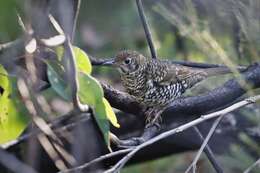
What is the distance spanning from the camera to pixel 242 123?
425cm

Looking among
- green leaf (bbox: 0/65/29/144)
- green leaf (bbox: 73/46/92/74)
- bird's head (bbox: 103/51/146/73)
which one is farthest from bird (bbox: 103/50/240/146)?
green leaf (bbox: 73/46/92/74)

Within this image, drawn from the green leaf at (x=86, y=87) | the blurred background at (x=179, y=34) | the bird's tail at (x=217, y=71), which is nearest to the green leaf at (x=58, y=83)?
the green leaf at (x=86, y=87)

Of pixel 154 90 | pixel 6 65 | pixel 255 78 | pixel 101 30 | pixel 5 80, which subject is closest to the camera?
pixel 6 65

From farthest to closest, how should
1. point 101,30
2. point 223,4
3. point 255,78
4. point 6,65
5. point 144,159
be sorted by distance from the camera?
point 101,30 → point 144,159 → point 255,78 → point 223,4 → point 6,65

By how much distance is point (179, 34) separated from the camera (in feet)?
15.9

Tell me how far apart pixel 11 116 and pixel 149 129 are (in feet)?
2.47

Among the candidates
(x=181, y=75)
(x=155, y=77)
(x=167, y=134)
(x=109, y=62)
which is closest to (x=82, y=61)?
(x=167, y=134)

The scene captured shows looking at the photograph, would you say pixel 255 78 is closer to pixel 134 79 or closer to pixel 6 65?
pixel 134 79

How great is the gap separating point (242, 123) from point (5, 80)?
193 cm

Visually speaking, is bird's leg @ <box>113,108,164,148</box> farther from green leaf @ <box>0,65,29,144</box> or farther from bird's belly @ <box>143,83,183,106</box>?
green leaf @ <box>0,65,29,144</box>

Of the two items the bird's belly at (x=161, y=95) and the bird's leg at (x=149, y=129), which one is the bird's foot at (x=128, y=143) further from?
the bird's belly at (x=161, y=95)

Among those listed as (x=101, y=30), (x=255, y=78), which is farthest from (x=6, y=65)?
(x=101, y=30)

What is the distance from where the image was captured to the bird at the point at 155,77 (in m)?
3.88

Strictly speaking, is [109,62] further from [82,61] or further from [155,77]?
[82,61]
